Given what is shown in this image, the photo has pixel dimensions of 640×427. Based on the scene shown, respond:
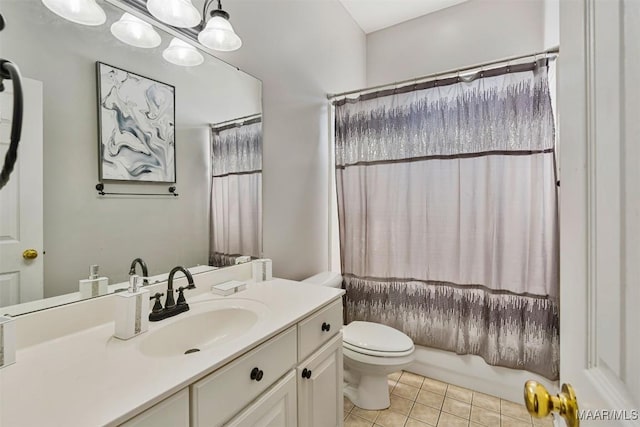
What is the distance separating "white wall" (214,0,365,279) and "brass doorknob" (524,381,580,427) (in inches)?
54.6

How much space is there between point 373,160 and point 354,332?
120 centimetres

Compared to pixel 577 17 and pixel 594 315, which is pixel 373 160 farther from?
pixel 594 315

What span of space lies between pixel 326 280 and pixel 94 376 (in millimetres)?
1388

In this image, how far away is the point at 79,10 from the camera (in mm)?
904

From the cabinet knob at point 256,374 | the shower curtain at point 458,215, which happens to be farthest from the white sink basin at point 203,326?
the shower curtain at point 458,215

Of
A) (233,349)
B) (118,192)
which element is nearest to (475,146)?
(233,349)

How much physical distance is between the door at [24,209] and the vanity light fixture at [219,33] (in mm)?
646

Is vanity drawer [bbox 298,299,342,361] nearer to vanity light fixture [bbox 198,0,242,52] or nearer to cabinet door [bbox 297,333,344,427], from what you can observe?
cabinet door [bbox 297,333,344,427]

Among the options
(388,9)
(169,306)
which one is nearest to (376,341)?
(169,306)

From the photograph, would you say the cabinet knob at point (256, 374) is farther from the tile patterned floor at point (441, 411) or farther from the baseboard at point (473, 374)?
the baseboard at point (473, 374)

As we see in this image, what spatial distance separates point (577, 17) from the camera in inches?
18.5

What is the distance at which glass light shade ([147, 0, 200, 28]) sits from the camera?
3.49 ft

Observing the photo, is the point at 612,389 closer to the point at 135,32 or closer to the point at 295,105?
the point at 135,32

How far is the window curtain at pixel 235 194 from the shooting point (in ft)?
4.60
